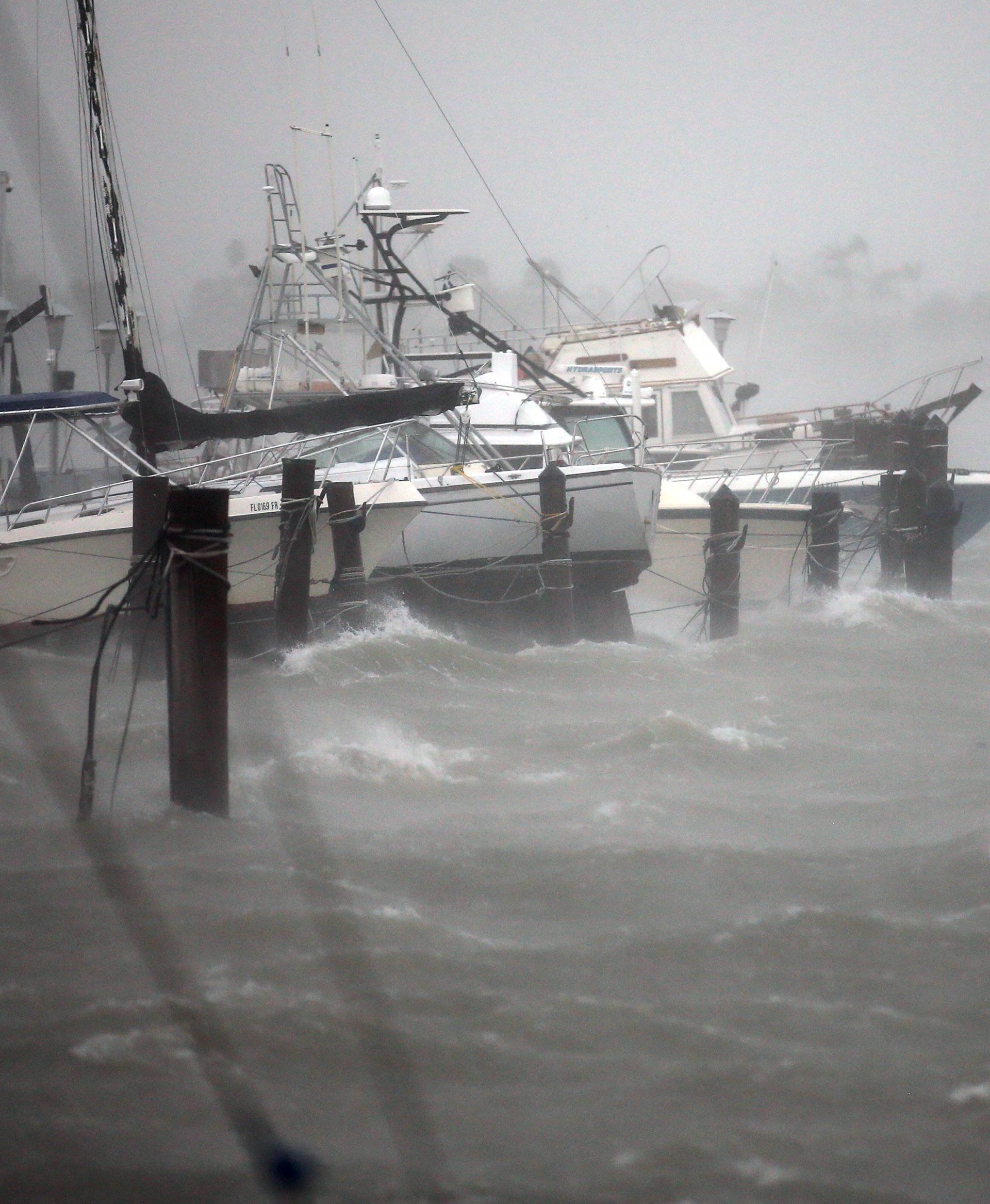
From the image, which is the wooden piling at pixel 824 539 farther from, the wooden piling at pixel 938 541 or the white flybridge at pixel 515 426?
the white flybridge at pixel 515 426

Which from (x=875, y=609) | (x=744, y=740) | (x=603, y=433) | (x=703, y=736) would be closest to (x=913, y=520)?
(x=875, y=609)

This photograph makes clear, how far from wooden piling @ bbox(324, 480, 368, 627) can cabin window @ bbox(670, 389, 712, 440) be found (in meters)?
13.0

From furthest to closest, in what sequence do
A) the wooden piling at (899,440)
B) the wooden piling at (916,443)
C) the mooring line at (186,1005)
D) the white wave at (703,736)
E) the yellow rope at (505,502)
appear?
the wooden piling at (899,440) < the wooden piling at (916,443) < the yellow rope at (505,502) < the white wave at (703,736) < the mooring line at (186,1005)


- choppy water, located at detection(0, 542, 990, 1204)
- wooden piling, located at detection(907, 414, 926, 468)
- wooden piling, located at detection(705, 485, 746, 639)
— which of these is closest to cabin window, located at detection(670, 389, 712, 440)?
wooden piling, located at detection(907, 414, 926, 468)

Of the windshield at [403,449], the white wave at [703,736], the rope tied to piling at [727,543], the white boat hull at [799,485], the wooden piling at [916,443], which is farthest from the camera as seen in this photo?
the wooden piling at [916,443]

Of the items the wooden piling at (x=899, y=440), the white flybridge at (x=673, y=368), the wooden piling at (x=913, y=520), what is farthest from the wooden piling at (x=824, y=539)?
the white flybridge at (x=673, y=368)

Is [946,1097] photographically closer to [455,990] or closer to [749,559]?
[455,990]

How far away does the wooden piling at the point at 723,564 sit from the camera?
47.6 feet

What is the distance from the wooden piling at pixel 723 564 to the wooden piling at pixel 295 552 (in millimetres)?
5334

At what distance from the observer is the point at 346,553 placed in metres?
11.5

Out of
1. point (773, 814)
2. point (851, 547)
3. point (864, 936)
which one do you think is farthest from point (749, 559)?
point (864, 936)

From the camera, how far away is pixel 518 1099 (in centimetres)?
390

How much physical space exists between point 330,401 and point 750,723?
4530 mm

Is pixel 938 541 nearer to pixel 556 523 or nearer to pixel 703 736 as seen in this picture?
pixel 556 523
